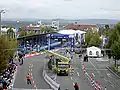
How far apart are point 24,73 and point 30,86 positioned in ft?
30.9

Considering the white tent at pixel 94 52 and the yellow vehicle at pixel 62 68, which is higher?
the yellow vehicle at pixel 62 68

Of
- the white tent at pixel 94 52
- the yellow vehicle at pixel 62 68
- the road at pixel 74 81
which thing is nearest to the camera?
the road at pixel 74 81

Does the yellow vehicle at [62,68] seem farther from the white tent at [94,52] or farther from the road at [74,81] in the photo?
the white tent at [94,52]

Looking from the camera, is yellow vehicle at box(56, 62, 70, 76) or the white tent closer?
yellow vehicle at box(56, 62, 70, 76)

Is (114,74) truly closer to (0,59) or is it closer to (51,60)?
(51,60)

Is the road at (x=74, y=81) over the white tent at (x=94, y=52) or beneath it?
over

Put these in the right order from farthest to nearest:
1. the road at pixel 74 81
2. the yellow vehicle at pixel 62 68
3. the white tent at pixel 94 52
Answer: the white tent at pixel 94 52
the yellow vehicle at pixel 62 68
the road at pixel 74 81

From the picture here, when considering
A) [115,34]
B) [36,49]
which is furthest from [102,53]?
[115,34]

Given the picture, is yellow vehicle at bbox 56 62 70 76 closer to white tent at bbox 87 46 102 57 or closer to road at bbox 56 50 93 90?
road at bbox 56 50 93 90

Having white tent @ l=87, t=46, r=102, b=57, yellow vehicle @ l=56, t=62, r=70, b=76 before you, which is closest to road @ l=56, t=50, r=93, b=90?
yellow vehicle @ l=56, t=62, r=70, b=76

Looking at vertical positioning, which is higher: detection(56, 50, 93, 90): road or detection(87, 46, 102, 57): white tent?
detection(56, 50, 93, 90): road

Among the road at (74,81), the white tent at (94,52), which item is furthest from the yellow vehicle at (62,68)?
the white tent at (94,52)

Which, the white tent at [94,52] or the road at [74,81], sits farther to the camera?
the white tent at [94,52]

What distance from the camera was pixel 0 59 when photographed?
31734 millimetres
